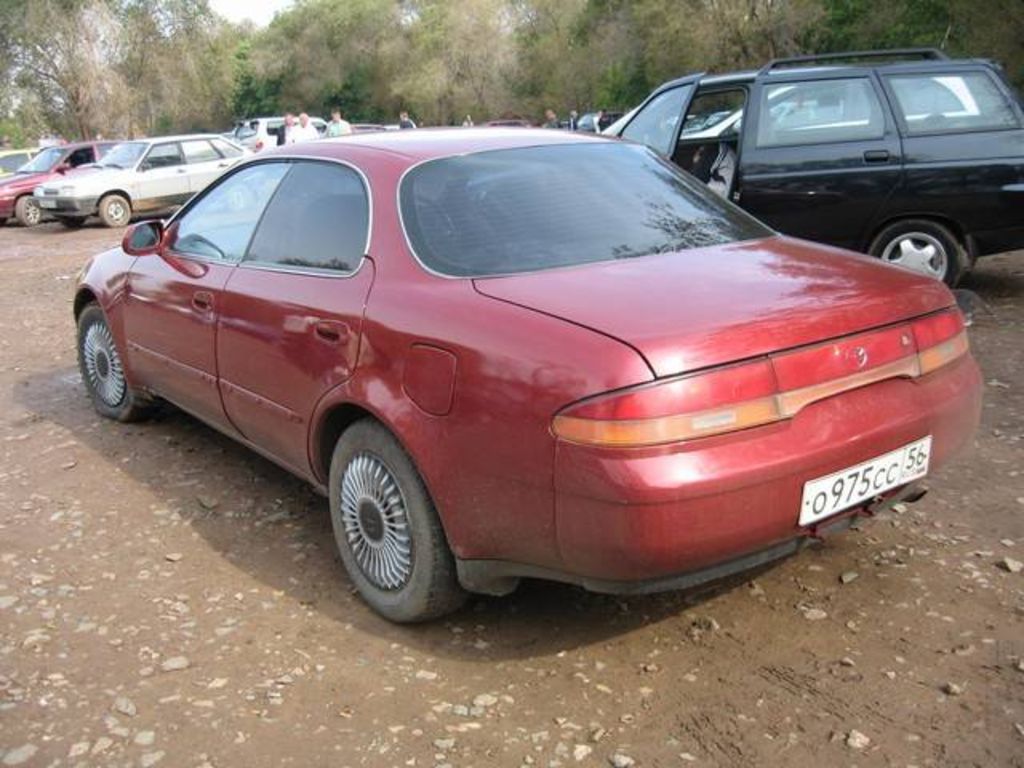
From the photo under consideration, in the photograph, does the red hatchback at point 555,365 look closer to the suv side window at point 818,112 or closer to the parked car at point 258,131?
the suv side window at point 818,112

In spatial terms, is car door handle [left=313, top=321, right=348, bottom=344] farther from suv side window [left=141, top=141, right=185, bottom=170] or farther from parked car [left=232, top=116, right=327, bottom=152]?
parked car [left=232, top=116, right=327, bottom=152]

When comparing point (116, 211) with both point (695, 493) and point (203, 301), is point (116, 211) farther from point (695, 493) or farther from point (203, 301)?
point (695, 493)

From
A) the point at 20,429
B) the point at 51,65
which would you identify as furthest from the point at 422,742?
the point at 51,65

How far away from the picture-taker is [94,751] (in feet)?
8.43

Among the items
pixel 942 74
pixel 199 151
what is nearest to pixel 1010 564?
pixel 942 74

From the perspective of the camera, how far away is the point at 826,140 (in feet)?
21.9

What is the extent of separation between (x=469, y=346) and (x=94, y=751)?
1505 mm

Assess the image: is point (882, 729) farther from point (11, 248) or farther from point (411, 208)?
point (11, 248)

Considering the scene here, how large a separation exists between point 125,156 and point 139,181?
725mm

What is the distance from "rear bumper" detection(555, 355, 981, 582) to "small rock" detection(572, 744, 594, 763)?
1.43 ft

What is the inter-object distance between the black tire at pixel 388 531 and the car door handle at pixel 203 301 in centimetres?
108

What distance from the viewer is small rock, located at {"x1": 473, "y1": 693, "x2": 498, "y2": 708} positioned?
270 centimetres

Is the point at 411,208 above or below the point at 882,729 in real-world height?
above

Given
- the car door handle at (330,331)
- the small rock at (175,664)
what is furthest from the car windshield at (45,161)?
the small rock at (175,664)
